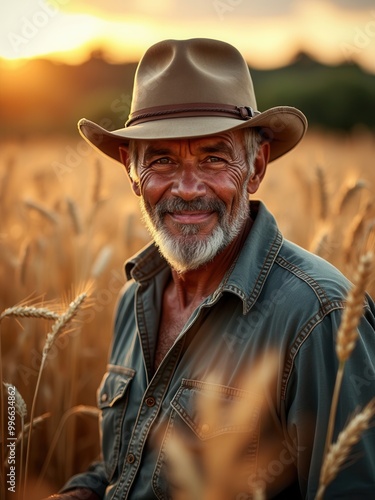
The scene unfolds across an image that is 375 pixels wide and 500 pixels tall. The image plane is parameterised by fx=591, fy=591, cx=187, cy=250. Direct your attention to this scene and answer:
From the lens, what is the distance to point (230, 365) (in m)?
2.03

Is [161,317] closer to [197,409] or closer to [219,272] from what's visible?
[219,272]

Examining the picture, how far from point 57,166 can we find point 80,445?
2.44m

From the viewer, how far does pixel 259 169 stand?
2.53m

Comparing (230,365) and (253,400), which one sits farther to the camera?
(230,365)

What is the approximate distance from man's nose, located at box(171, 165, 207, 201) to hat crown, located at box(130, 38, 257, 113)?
29 centimetres

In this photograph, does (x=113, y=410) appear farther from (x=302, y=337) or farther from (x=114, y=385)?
(x=302, y=337)

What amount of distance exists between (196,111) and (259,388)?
1.09 metres

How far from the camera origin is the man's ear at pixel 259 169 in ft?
8.13

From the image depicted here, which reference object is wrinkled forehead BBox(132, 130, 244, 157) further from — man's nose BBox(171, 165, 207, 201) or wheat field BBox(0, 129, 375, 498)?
wheat field BBox(0, 129, 375, 498)

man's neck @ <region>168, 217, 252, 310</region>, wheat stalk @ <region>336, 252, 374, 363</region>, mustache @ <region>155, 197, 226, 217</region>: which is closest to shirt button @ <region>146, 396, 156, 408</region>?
man's neck @ <region>168, 217, 252, 310</region>

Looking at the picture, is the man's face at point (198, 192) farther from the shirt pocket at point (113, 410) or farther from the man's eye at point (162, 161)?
the shirt pocket at point (113, 410)

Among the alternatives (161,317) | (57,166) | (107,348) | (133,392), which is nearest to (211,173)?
(161,317)

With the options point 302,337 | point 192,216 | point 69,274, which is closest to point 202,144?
point 192,216

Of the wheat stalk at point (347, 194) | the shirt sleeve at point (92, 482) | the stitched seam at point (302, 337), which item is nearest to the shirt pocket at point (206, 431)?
the stitched seam at point (302, 337)
